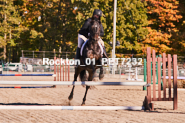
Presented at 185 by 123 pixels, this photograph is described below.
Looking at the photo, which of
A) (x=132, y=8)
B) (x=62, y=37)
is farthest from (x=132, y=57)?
(x=62, y=37)

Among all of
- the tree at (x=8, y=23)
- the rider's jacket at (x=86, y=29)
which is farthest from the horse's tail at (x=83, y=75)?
the tree at (x=8, y=23)

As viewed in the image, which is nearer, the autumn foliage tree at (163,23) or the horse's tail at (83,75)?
the horse's tail at (83,75)

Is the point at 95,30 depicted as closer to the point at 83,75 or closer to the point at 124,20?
the point at 83,75

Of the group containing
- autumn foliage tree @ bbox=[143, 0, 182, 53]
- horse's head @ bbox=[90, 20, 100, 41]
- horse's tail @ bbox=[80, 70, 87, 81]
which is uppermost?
autumn foliage tree @ bbox=[143, 0, 182, 53]

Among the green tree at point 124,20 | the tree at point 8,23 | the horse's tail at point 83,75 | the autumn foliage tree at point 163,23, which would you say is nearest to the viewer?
the horse's tail at point 83,75

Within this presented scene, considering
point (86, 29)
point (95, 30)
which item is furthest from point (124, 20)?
point (95, 30)

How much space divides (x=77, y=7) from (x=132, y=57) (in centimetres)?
1040

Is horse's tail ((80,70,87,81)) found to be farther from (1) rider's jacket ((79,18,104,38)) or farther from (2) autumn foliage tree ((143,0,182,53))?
(2) autumn foliage tree ((143,0,182,53))

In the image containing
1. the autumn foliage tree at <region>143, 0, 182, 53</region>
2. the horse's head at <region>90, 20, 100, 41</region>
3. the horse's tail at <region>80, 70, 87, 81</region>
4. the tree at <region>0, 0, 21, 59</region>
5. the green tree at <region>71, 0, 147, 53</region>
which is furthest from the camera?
the tree at <region>0, 0, 21, 59</region>

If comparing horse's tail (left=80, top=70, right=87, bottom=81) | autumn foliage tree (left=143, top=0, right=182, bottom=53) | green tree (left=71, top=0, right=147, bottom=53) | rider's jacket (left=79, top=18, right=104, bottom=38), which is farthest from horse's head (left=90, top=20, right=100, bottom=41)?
autumn foliage tree (left=143, top=0, right=182, bottom=53)

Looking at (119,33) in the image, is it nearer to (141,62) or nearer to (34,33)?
(141,62)

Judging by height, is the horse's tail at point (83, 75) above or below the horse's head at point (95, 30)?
below

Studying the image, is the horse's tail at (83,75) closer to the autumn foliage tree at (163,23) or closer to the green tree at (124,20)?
the green tree at (124,20)

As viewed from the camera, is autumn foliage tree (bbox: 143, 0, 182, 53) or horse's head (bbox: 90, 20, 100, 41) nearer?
horse's head (bbox: 90, 20, 100, 41)
